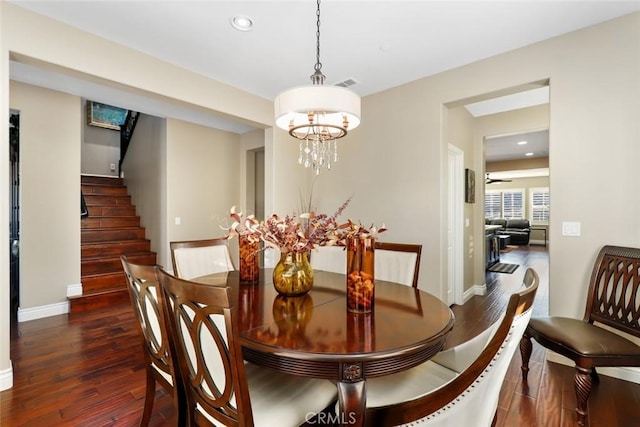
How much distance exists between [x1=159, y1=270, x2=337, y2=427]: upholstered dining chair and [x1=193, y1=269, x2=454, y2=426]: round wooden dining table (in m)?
0.13

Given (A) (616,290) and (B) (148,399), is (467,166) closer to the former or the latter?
(A) (616,290)

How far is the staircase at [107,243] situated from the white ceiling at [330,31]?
2.30 m

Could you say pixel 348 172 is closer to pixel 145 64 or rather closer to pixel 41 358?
pixel 145 64

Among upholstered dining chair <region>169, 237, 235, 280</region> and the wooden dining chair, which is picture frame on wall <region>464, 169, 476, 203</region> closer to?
the wooden dining chair

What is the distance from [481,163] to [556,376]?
3.15m

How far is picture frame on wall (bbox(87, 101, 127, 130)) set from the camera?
20.7ft

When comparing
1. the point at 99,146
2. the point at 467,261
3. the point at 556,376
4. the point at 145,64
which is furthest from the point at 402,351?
the point at 99,146

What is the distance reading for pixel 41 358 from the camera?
2.47 m

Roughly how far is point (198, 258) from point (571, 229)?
120 inches

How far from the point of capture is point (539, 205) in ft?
36.2

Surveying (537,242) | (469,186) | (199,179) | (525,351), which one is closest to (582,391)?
(525,351)

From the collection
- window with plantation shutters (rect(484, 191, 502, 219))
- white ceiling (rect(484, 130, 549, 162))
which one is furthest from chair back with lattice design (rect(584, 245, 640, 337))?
window with plantation shutters (rect(484, 191, 502, 219))

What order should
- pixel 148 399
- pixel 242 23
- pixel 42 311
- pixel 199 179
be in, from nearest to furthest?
pixel 148 399
pixel 242 23
pixel 42 311
pixel 199 179

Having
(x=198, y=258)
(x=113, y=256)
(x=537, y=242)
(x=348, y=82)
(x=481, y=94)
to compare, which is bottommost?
(x=537, y=242)
